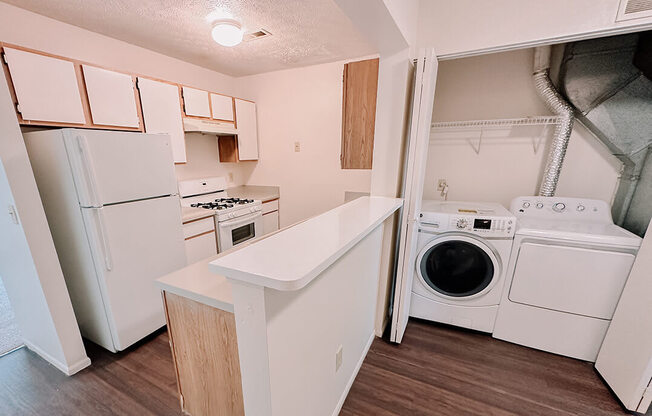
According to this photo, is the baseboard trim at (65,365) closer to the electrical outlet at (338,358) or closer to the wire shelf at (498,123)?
the electrical outlet at (338,358)

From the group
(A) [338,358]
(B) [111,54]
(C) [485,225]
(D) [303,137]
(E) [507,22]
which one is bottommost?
(A) [338,358]

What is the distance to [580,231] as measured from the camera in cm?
167

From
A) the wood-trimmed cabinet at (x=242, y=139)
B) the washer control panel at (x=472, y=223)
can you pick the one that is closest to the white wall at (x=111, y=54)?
the wood-trimmed cabinet at (x=242, y=139)

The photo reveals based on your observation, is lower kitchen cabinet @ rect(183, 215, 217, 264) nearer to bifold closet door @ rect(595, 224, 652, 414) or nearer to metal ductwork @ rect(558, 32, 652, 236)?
bifold closet door @ rect(595, 224, 652, 414)

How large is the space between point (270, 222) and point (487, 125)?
2.76 meters

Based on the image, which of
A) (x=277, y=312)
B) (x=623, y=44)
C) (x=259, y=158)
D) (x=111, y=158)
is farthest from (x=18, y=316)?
(x=623, y=44)

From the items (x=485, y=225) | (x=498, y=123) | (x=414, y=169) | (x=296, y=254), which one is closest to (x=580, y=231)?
(x=485, y=225)

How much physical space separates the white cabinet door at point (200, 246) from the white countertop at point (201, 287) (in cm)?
127

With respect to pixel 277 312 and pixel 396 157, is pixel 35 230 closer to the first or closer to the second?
pixel 277 312

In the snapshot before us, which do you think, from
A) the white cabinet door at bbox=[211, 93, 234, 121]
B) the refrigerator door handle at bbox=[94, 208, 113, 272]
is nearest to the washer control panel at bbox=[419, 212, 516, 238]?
the refrigerator door handle at bbox=[94, 208, 113, 272]

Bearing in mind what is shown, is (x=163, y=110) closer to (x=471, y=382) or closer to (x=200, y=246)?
(x=200, y=246)

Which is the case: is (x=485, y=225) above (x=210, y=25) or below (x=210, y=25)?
below

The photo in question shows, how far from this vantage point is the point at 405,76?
1.54 metres

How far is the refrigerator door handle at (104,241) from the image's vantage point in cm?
151
